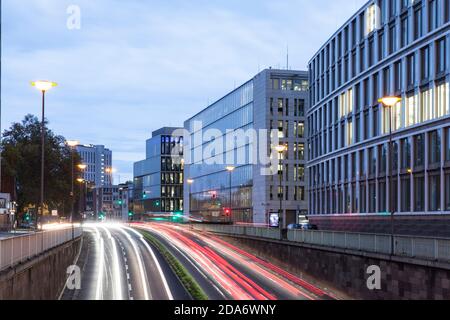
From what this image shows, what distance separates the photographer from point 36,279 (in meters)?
27.5

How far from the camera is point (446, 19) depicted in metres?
52.0

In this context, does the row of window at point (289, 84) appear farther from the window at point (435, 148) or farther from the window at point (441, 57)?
the window at point (441, 57)

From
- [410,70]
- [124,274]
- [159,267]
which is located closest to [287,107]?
[410,70]

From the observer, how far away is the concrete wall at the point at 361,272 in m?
29.4

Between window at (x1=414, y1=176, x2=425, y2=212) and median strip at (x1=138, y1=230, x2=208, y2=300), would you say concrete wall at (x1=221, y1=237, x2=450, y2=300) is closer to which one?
median strip at (x1=138, y1=230, x2=208, y2=300)

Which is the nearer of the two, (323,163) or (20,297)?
(20,297)

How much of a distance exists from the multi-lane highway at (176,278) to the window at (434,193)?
12019 millimetres

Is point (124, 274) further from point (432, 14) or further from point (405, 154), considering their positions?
point (432, 14)

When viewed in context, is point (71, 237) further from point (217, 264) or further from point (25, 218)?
point (25, 218)

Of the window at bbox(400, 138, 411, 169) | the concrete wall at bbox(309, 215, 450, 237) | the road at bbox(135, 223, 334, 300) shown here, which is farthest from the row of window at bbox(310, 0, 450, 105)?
the road at bbox(135, 223, 334, 300)

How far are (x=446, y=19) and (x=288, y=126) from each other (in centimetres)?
7042

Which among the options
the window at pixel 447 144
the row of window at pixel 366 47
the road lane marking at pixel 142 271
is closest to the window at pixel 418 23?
the row of window at pixel 366 47

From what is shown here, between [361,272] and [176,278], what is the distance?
16.8 meters
